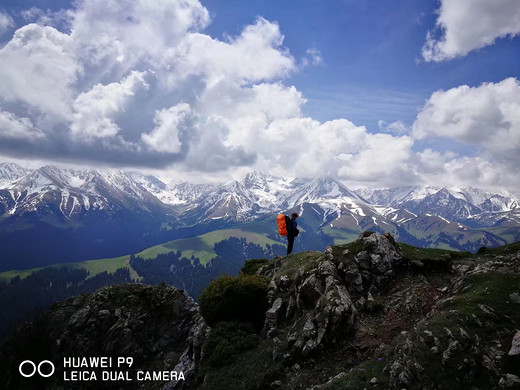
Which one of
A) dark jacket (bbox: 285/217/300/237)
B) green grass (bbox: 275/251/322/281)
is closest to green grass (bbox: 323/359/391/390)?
green grass (bbox: 275/251/322/281)

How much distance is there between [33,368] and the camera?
3306cm

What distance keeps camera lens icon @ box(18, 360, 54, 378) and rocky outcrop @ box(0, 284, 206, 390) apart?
519 millimetres

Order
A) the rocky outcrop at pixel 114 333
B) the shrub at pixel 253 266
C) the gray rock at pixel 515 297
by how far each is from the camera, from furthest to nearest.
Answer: the shrub at pixel 253 266 → the rocky outcrop at pixel 114 333 → the gray rock at pixel 515 297

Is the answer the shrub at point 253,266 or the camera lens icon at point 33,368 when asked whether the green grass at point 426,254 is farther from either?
the camera lens icon at point 33,368

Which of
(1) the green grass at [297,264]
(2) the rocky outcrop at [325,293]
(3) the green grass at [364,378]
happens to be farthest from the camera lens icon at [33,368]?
(3) the green grass at [364,378]

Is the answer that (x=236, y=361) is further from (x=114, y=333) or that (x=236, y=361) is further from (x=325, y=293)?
(x=114, y=333)

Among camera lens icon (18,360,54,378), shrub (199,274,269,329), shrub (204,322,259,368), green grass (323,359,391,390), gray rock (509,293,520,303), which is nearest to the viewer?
green grass (323,359,391,390)

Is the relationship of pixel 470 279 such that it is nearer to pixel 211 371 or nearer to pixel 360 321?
pixel 360 321

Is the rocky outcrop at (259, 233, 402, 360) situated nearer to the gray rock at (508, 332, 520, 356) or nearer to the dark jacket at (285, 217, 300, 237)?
the dark jacket at (285, 217, 300, 237)

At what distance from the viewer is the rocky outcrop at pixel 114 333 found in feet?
106

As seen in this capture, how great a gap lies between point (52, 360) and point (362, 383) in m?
35.6

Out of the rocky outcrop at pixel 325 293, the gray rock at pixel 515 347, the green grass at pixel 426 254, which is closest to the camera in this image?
the gray rock at pixel 515 347

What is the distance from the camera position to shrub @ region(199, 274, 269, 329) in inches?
1065

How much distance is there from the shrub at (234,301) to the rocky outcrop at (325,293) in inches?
54.4
